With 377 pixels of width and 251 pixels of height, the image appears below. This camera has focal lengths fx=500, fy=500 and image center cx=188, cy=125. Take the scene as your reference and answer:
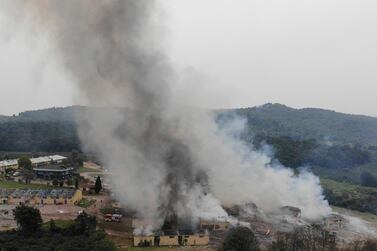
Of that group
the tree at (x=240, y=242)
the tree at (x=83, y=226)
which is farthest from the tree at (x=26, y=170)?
the tree at (x=240, y=242)

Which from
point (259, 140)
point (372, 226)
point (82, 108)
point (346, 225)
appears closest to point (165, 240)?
point (82, 108)

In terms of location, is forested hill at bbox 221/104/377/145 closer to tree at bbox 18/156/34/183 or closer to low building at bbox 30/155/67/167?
low building at bbox 30/155/67/167

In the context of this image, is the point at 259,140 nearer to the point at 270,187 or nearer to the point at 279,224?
the point at 270,187

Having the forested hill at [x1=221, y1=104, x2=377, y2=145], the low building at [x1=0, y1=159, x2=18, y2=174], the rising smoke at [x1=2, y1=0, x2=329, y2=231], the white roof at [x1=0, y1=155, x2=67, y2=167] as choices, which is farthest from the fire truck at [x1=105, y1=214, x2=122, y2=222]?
the forested hill at [x1=221, y1=104, x2=377, y2=145]

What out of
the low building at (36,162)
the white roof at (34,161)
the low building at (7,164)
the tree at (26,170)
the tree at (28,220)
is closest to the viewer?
the tree at (28,220)

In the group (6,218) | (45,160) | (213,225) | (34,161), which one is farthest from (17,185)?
(213,225)

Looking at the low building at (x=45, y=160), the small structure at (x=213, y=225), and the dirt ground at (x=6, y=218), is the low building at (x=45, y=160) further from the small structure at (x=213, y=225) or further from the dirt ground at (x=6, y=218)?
the small structure at (x=213, y=225)
